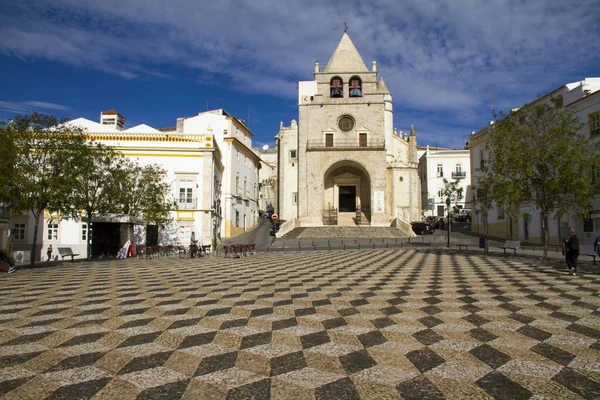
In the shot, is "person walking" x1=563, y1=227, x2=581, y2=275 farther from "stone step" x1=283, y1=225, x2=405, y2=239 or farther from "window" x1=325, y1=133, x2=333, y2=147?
"window" x1=325, y1=133, x2=333, y2=147

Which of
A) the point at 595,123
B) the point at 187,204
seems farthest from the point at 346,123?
the point at 595,123

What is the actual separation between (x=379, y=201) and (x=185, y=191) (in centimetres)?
1829

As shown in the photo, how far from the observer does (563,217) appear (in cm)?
2273

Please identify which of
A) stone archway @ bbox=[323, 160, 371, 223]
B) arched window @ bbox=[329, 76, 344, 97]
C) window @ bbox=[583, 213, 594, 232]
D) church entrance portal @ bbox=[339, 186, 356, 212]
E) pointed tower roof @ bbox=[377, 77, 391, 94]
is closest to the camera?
window @ bbox=[583, 213, 594, 232]

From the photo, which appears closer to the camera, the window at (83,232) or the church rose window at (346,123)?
the window at (83,232)

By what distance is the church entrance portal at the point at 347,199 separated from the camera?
143 ft

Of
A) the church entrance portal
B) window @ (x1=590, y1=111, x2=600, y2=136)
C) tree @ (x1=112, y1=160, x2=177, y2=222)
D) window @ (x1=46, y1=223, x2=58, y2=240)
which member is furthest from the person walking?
the church entrance portal

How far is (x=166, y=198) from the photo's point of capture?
94.6 feet

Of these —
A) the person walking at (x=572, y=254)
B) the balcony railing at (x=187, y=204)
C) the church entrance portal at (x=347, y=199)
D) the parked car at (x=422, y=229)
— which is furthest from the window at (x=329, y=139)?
the person walking at (x=572, y=254)

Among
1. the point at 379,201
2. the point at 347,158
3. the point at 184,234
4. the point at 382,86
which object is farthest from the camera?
the point at 382,86

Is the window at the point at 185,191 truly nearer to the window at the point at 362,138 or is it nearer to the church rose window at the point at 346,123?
the church rose window at the point at 346,123

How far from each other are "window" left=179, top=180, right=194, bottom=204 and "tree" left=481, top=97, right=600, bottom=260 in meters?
20.0

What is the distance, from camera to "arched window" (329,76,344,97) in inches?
1670

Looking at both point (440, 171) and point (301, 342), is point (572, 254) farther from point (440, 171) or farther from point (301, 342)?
point (440, 171)
